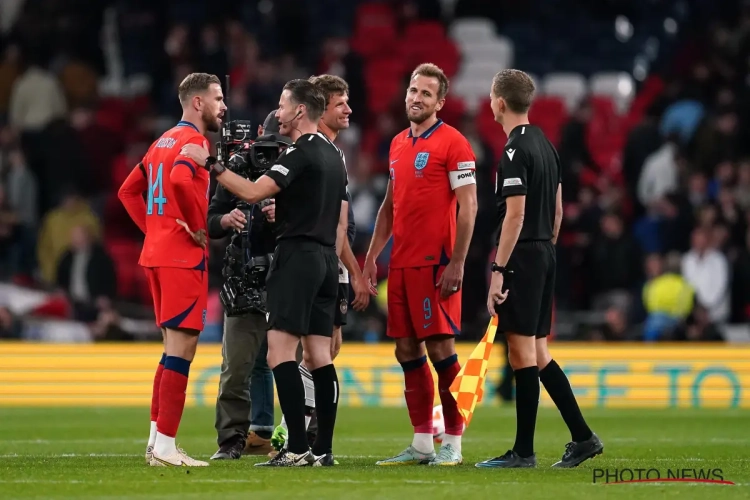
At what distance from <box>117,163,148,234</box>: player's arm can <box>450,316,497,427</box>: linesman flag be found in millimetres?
2294

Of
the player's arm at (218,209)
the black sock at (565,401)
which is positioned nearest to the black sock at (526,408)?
the black sock at (565,401)

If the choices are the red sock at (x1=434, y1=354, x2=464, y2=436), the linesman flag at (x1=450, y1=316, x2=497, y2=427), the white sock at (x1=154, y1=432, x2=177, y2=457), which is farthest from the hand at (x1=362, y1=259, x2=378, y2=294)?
the white sock at (x1=154, y1=432, x2=177, y2=457)

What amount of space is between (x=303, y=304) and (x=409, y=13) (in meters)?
14.2

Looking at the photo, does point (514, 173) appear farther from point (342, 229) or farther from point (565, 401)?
point (565, 401)

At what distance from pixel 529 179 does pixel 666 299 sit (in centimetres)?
865

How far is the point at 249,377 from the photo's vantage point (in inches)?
396

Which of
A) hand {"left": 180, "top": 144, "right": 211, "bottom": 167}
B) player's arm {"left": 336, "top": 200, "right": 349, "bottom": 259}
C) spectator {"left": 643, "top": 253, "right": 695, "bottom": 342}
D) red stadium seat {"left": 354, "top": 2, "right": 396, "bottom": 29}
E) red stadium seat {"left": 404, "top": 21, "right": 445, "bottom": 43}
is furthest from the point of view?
red stadium seat {"left": 354, "top": 2, "right": 396, "bottom": 29}

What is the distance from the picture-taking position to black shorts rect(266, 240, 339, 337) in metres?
8.52

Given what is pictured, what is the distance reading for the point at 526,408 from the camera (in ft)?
28.8

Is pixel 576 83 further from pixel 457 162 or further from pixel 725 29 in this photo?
pixel 457 162

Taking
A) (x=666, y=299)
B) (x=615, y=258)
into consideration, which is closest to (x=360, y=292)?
(x=666, y=299)

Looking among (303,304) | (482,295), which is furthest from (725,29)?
(303,304)

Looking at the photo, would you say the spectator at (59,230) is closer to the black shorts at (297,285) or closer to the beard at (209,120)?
the beard at (209,120)

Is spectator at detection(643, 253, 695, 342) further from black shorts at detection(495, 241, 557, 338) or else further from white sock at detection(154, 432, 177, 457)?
white sock at detection(154, 432, 177, 457)
